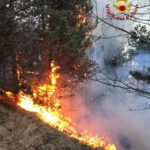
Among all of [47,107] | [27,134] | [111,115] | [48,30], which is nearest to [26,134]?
[27,134]

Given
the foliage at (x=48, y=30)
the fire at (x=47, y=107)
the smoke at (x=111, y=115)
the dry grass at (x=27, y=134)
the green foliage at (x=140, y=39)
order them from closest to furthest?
the green foliage at (x=140, y=39)
the dry grass at (x=27, y=134)
the foliage at (x=48, y=30)
the fire at (x=47, y=107)
the smoke at (x=111, y=115)

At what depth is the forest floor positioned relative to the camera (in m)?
12.7

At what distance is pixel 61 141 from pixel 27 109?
257cm

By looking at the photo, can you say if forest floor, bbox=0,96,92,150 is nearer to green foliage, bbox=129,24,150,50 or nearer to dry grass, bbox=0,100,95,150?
dry grass, bbox=0,100,95,150

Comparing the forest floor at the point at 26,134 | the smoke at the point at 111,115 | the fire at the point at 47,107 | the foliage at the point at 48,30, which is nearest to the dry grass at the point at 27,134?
the forest floor at the point at 26,134

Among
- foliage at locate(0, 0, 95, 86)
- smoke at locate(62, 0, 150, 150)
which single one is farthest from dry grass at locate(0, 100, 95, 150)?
smoke at locate(62, 0, 150, 150)

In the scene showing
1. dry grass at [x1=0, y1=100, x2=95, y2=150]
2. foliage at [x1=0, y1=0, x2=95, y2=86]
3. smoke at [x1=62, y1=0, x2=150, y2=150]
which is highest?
foliage at [x1=0, y1=0, x2=95, y2=86]

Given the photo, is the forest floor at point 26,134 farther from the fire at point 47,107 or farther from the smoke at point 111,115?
the smoke at point 111,115

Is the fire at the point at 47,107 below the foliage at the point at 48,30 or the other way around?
below

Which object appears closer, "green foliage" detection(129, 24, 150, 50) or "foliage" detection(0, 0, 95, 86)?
"green foliage" detection(129, 24, 150, 50)

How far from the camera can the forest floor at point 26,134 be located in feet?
41.6

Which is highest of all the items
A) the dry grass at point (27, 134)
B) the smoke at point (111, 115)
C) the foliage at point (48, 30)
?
the foliage at point (48, 30)

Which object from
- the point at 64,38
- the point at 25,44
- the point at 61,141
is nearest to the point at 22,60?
the point at 25,44

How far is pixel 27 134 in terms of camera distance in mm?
13344
